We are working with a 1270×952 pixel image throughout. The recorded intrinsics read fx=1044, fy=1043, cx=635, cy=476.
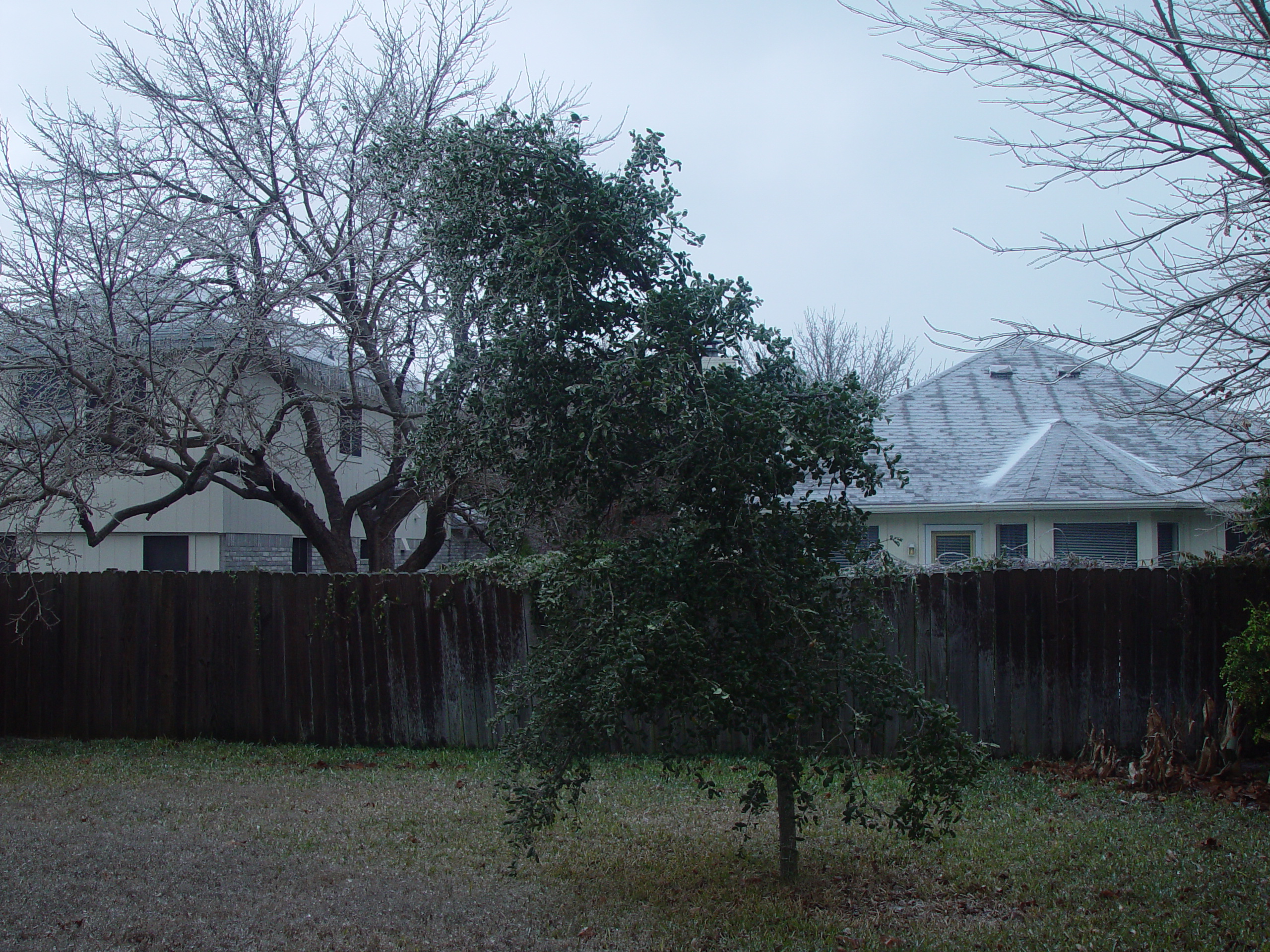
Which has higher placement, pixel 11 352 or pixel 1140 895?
pixel 11 352

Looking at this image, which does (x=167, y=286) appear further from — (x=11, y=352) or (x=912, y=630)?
(x=912, y=630)

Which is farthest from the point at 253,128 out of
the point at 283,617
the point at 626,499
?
the point at 626,499

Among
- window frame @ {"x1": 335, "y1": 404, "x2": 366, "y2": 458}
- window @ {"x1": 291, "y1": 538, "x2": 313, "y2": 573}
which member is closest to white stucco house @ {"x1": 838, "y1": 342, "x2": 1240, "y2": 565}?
window frame @ {"x1": 335, "y1": 404, "x2": 366, "y2": 458}

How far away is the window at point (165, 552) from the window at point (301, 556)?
6.35 ft

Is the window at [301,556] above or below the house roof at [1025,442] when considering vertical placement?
below

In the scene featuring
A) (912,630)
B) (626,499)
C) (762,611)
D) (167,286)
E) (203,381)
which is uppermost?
(167,286)

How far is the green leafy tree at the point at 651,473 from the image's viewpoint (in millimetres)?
4660

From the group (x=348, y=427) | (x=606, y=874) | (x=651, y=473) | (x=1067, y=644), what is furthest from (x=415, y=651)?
(x=1067, y=644)

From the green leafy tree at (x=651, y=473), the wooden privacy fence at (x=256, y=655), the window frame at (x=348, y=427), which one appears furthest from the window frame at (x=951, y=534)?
the green leafy tree at (x=651, y=473)

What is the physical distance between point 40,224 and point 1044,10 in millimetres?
9951

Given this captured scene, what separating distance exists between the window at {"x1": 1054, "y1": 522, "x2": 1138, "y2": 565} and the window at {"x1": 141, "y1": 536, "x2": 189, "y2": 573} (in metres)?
13.4

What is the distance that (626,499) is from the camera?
507cm

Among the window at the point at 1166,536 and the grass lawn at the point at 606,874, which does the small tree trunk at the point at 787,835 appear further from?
the window at the point at 1166,536

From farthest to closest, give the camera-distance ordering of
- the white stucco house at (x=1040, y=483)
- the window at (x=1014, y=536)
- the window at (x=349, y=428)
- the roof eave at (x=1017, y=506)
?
the window at (x=1014, y=536) < the white stucco house at (x=1040, y=483) < the window at (x=349, y=428) < the roof eave at (x=1017, y=506)
